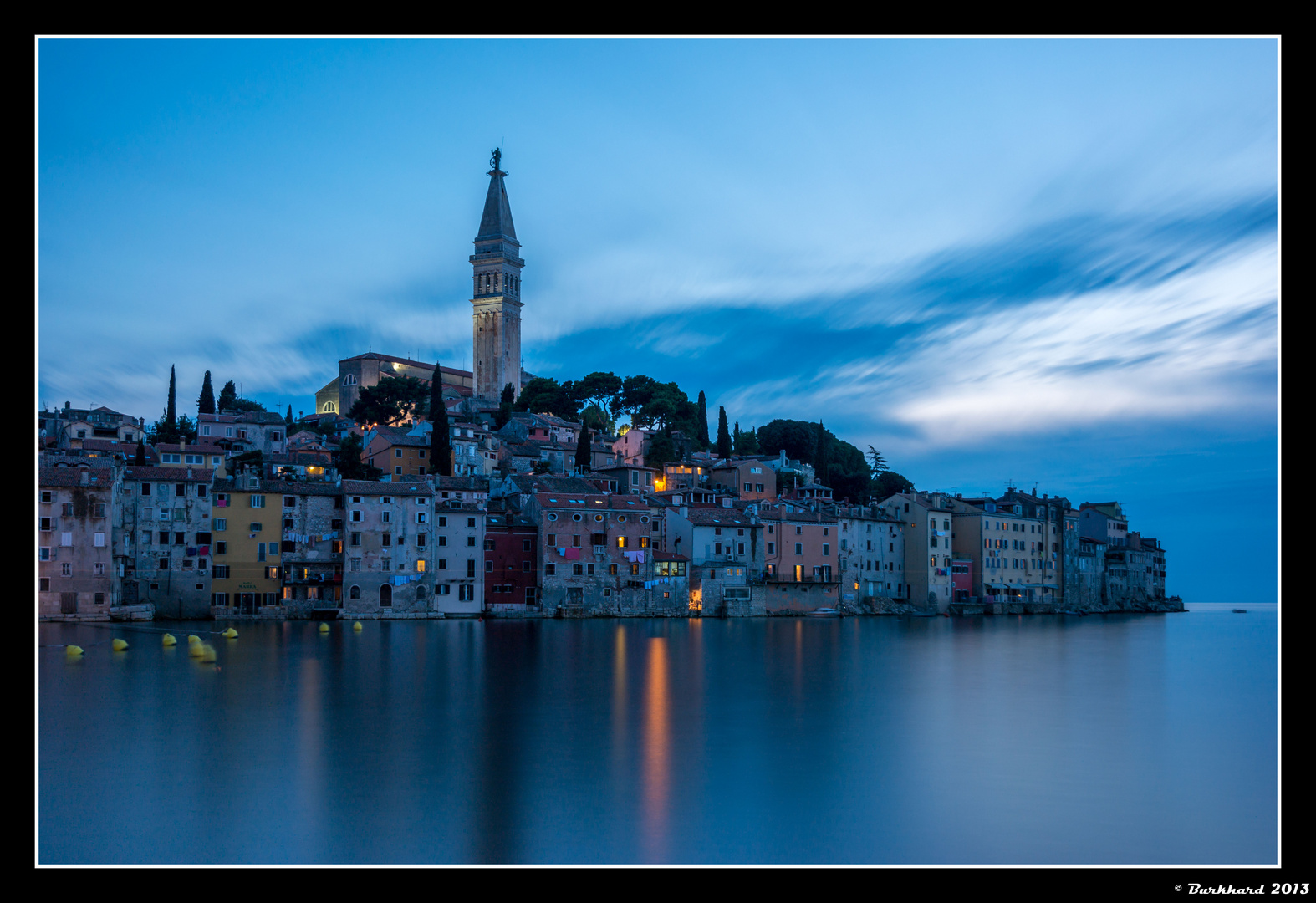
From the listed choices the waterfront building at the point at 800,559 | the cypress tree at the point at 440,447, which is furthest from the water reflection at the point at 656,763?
the cypress tree at the point at 440,447

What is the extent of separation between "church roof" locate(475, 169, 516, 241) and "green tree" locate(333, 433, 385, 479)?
57.0 m

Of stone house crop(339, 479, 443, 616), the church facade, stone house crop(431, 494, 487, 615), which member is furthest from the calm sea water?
the church facade

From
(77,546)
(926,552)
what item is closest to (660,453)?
(926,552)

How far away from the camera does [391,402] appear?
290 ft

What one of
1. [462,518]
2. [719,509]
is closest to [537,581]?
[462,518]

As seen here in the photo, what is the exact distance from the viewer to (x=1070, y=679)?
32000 millimetres

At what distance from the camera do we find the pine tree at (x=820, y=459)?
8775cm

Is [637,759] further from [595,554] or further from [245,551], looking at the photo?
[595,554]

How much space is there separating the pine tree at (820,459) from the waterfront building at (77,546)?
55901 millimetres

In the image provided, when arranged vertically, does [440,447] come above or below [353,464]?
above

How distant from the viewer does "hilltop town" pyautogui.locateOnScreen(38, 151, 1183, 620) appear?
1858 inches

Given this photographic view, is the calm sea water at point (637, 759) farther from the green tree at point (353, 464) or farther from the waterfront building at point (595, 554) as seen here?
the green tree at point (353, 464)

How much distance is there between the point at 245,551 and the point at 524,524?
1409cm
